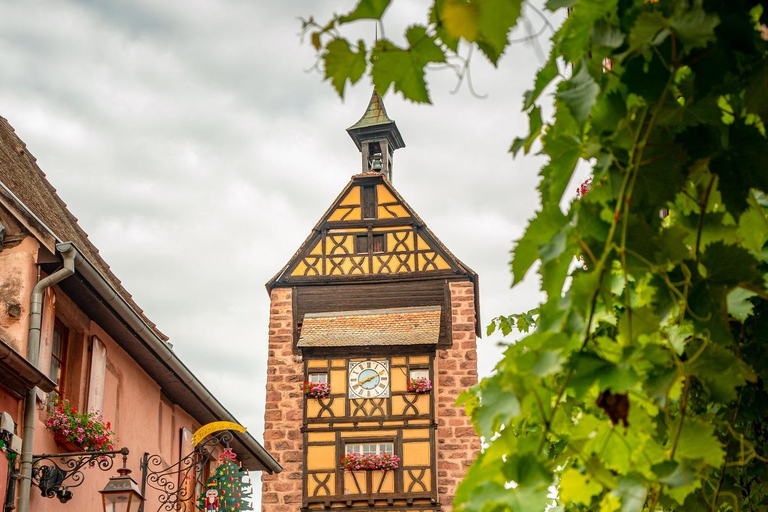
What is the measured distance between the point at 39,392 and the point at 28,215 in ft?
4.10

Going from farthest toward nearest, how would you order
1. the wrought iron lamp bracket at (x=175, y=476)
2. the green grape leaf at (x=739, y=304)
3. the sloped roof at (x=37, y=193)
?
the wrought iron lamp bracket at (x=175, y=476) → the sloped roof at (x=37, y=193) → the green grape leaf at (x=739, y=304)

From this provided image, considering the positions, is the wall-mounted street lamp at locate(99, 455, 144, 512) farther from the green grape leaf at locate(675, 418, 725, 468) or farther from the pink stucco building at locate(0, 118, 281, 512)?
the green grape leaf at locate(675, 418, 725, 468)

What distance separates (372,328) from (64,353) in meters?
11.3

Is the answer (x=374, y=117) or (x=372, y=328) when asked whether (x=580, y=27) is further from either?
(x=374, y=117)

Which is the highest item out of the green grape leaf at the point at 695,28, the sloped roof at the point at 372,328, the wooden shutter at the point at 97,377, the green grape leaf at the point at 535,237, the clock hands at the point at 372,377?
the sloped roof at the point at 372,328

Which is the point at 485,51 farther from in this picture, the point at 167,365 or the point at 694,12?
the point at 167,365

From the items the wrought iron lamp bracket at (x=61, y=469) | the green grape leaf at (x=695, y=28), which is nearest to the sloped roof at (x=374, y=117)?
the wrought iron lamp bracket at (x=61, y=469)

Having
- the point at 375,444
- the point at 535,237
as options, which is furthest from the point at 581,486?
the point at 375,444

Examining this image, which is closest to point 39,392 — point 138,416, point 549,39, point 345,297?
point 138,416

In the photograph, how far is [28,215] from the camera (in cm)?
777

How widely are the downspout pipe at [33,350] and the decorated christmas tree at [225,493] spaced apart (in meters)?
3.21

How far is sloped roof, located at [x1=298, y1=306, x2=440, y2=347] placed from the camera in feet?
63.1

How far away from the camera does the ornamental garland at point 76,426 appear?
781 centimetres

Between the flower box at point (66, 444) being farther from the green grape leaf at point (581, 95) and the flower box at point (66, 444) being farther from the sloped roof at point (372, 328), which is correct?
the sloped roof at point (372, 328)
